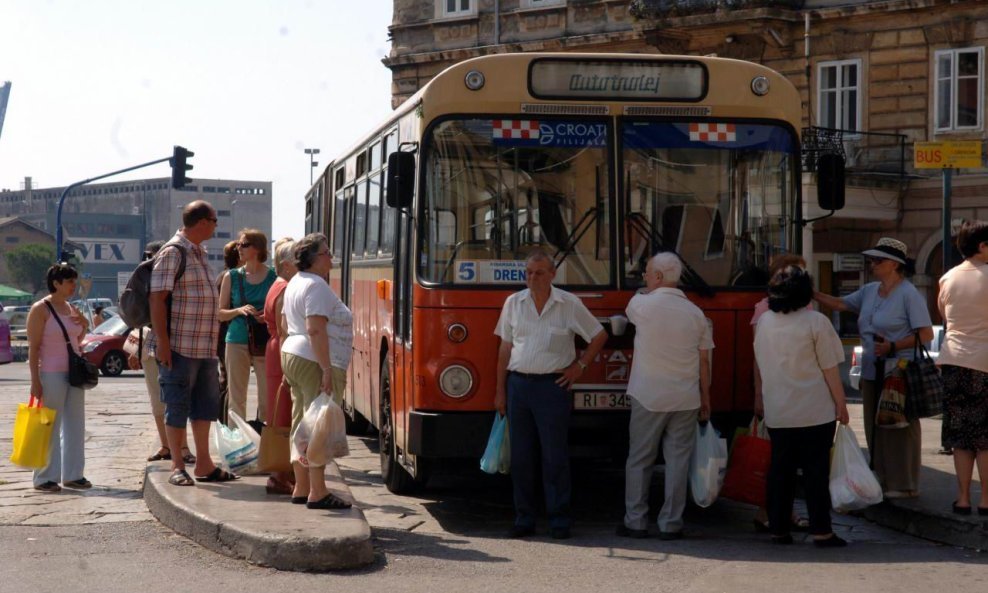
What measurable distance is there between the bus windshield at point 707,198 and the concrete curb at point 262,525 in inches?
Answer: 99.4

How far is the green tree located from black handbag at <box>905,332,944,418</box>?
11606 centimetres

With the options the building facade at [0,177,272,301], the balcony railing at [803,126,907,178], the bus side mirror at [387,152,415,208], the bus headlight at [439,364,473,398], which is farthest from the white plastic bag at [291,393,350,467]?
the building facade at [0,177,272,301]

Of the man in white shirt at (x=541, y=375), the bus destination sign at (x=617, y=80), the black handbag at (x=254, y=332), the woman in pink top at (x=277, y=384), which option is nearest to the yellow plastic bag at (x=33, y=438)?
the woman in pink top at (x=277, y=384)

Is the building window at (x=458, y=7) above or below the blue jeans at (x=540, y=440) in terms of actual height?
above

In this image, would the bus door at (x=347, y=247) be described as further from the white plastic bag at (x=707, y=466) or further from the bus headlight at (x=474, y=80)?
the white plastic bag at (x=707, y=466)

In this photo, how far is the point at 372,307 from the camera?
12.0 meters

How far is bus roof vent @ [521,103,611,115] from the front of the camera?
9.57 m

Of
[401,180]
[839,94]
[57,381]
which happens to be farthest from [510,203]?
[839,94]

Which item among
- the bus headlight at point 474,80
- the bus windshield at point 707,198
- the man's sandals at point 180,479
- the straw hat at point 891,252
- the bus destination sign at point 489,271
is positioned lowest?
the man's sandals at point 180,479

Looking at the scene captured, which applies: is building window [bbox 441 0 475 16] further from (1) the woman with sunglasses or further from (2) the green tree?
(2) the green tree

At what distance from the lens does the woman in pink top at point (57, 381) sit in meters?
10.6

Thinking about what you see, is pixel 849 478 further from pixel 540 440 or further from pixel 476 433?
pixel 476 433

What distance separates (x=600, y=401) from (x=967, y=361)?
223 cm

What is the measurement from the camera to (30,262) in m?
121
